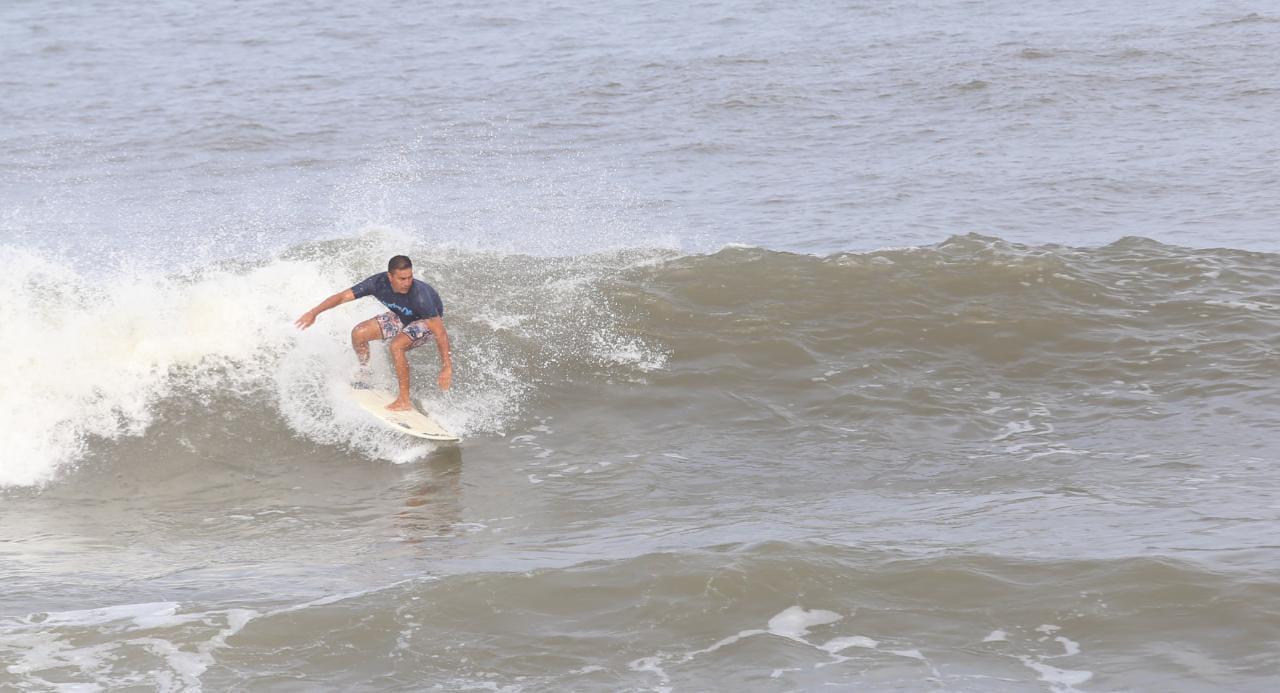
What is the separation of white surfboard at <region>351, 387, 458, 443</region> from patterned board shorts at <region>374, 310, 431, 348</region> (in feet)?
1.63

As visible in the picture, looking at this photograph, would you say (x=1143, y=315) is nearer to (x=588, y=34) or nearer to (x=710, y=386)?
(x=710, y=386)

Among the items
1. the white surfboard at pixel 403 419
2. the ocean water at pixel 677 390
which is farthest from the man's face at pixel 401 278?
the ocean water at pixel 677 390

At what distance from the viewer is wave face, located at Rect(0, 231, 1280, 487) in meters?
10.3

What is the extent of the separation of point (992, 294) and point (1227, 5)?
61.2 ft

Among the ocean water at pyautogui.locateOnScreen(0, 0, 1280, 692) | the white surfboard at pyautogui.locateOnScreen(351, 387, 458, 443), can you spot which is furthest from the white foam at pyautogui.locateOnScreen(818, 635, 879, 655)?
the white surfboard at pyautogui.locateOnScreen(351, 387, 458, 443)

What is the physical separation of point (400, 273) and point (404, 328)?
0.55 metres

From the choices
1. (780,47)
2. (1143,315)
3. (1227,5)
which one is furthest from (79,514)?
(1227,5)

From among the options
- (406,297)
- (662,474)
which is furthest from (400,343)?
(662,474)

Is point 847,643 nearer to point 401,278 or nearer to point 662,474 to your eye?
point 662,474

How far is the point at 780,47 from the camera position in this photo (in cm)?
2717

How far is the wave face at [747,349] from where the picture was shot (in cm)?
1027

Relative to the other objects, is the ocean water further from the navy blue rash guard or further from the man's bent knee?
the navy blue rash guard

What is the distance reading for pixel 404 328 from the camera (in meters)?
10.3

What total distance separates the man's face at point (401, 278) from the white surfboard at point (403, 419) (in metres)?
0.95
